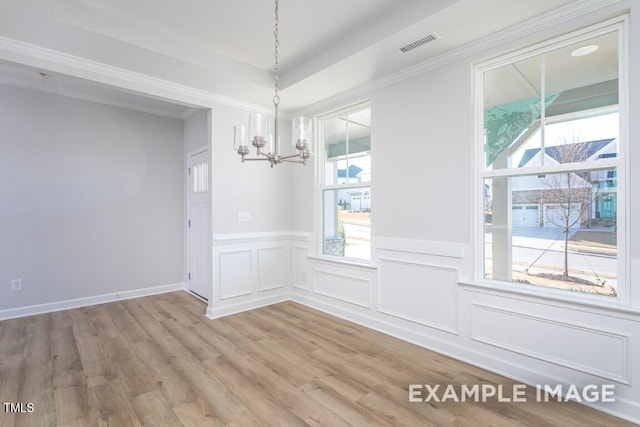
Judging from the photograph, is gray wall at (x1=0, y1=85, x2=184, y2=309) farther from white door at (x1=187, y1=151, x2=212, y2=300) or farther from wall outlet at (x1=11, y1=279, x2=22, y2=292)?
white door at (x1=187, y1=151, x2=212, y2=300)

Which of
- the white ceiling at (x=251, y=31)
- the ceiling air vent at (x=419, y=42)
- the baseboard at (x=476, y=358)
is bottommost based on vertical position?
the baseboard at (x=476, y=358)

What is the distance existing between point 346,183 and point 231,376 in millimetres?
2448

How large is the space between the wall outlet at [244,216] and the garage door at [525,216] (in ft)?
10.0

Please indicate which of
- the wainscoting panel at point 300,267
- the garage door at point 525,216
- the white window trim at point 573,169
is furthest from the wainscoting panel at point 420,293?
the wainscoting panel at point 300,267

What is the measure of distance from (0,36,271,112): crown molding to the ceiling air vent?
2.22 metres

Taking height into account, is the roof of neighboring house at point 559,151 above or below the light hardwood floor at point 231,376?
above

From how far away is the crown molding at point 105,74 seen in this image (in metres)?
2.55

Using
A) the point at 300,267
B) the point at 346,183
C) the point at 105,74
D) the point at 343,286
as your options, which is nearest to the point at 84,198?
the point at 105,74

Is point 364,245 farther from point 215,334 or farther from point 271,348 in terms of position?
point 215,334

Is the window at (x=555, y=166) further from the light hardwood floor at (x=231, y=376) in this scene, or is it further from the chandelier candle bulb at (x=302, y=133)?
the chandelier candle bulb at (x=302, y=133)

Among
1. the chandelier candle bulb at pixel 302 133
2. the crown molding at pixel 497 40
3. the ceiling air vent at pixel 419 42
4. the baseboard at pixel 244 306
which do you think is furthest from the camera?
the baseboard at pixel 244 306

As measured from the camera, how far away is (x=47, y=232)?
12.7 ft

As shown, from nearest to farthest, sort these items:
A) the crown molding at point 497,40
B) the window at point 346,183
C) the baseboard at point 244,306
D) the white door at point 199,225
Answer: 1. the crown molding at point 497,40
2. the window at point 346,183
3. the baseboard at point 244,306
4. the white door at point 199,225

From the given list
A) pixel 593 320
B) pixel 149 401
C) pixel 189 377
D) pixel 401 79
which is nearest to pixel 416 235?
pixel 593 320
